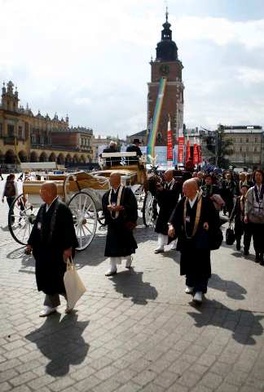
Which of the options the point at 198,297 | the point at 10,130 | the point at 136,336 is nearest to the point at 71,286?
the point at 136,336

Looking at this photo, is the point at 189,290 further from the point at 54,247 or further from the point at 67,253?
the point at 54,247

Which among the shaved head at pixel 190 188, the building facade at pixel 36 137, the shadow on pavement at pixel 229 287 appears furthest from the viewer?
the building facade at pixel 36 137

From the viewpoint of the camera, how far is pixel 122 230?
23.0 feet

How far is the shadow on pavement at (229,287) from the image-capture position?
579 centimetres

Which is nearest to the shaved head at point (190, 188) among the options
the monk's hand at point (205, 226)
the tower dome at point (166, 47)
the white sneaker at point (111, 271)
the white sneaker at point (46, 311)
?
the monk's hand at point (205, 226)

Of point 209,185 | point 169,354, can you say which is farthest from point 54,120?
point 169,354

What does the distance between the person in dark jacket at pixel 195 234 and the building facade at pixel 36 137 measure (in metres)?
52.6

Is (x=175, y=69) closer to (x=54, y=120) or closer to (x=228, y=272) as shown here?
(x=54, y=120)

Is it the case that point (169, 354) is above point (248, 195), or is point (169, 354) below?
below

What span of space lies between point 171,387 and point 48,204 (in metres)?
2.73

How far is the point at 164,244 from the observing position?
8.80 metres

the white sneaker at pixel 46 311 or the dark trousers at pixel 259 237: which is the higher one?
the dark trousers at pixel 259 237

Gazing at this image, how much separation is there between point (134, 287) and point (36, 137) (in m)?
92.0

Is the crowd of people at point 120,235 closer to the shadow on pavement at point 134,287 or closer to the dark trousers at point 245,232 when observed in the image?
the shadow on pavement at point 134,287
